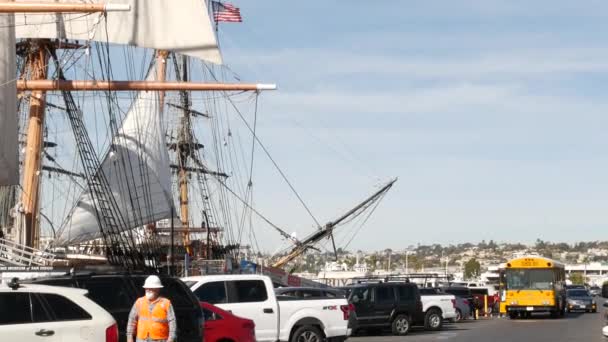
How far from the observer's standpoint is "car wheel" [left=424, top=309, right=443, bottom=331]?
3553 cm

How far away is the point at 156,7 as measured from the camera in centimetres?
4531

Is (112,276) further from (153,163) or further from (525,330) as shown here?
(153,163)

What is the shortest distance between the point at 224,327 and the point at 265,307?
407 cm

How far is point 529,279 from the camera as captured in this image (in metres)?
42.6

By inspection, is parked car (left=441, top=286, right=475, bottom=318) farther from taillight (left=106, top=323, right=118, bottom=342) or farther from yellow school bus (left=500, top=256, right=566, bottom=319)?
taillight (left=106, top=323, right=118, bottom=342)

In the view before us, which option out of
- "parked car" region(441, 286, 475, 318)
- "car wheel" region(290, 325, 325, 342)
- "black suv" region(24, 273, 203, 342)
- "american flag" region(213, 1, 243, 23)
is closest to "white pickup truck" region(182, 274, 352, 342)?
"car wheel" region(290, 325, 325, 342)

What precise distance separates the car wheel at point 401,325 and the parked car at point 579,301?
74.2 ft

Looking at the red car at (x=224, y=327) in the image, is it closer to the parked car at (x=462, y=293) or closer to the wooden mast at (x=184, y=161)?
the parked car at (x=462, y=293)

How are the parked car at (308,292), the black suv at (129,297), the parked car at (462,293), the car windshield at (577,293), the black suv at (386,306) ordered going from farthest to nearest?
the car windshield at (577,293)
the parked car at (462,293)
the black suv at (386,306)
the parked car at (308,292)
the black suv at (129,297)

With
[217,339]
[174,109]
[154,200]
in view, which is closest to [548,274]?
[154,200]

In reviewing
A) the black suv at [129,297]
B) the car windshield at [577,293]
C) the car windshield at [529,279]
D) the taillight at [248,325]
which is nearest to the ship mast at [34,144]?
the car windshield at [529,279]

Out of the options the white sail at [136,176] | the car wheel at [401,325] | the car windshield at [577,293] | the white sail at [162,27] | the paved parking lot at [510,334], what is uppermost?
the white sail at [162,27]

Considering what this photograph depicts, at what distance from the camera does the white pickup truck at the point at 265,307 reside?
2092 centimetres

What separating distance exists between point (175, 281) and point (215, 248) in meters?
44.8
